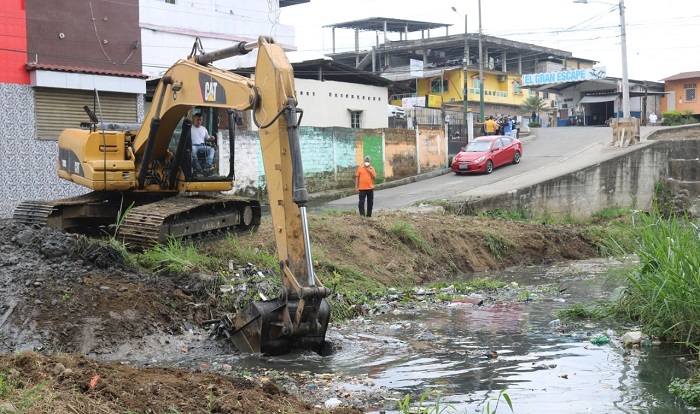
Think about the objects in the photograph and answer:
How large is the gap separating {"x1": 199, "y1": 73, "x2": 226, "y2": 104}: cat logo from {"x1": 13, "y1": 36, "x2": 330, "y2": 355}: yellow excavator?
1 cm

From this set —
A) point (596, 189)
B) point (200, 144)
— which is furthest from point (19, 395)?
point (596, 189)

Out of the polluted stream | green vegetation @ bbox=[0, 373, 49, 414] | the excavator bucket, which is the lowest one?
the polluted stream

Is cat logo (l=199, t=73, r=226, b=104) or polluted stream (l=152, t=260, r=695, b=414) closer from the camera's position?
polluted stream (l=152, t=260, r=695, b=414)

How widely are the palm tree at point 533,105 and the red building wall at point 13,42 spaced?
1819 inches

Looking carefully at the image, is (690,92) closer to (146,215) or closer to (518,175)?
(518,175)

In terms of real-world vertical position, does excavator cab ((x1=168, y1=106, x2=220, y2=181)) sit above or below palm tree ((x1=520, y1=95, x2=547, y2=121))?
below

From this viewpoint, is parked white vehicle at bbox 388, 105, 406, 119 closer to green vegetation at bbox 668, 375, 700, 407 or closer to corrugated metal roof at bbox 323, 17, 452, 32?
corrugated metal roof at bbox 323, 17, 452, 32

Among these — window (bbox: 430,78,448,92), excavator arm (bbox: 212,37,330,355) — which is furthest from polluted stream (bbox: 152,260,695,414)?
window (bbox: 430,78,448,92)

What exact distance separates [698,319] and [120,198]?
367 inches

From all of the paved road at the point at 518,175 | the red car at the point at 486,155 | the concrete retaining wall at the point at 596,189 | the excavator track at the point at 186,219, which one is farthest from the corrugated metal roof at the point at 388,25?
the excavator track at the point at 186,219

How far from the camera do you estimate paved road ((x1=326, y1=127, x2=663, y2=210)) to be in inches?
1045

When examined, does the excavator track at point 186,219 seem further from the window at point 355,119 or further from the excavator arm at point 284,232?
the window at point 355,119

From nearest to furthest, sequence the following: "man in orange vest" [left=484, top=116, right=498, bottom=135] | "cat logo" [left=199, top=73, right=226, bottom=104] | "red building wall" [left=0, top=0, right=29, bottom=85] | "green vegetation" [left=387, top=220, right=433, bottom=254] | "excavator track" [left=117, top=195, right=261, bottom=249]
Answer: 1. "cat logo" [left=199, top=73, right=226, bottom=104]
2. "excavator track" [left=117, top=195, right=261, bottom=249]
3. "green vegetation" [left=387, top=220, right=433, bottom=254]
4. "red building wall" [left=0, top=0, right=29, bottom=85]
5. "man in orange vest" [left=484, top=116, right=498, bottom=135]

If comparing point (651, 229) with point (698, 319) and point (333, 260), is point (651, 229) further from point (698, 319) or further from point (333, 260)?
point (333, 260)
